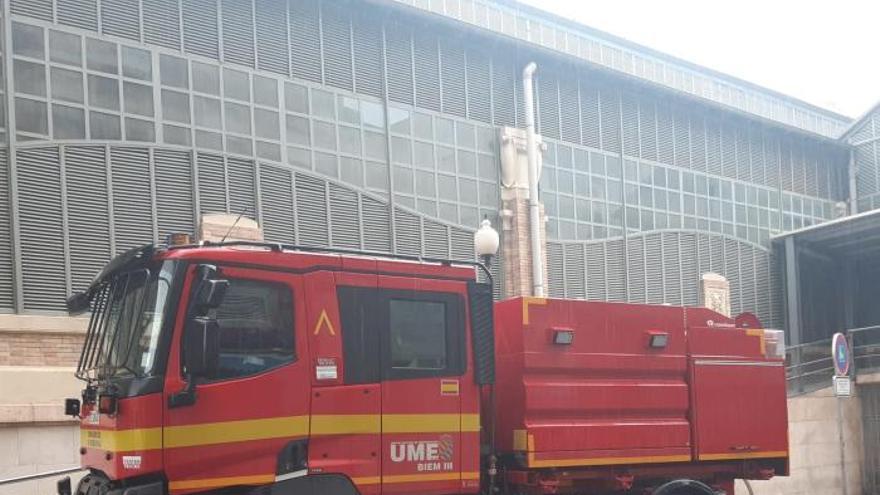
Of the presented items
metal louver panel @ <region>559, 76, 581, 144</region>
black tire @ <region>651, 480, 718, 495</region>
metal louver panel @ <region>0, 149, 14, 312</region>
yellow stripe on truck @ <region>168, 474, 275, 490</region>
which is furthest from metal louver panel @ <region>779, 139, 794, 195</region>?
yellow stripe on truck @ <region>168, 474, 275, 490</region>

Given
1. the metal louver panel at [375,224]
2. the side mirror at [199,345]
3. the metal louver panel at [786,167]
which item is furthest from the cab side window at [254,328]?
the metal louver panel at [786,167]

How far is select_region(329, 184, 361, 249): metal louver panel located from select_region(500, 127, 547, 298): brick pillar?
3.54 m

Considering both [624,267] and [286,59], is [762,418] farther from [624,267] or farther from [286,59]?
[624,267]

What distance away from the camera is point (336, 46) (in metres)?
15.8

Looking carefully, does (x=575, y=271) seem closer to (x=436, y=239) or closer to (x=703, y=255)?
(x=436, y=239)

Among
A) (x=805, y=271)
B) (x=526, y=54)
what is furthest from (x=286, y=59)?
(x=805, y=271)

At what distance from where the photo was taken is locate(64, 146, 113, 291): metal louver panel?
12.2 meters

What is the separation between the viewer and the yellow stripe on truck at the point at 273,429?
5.91m

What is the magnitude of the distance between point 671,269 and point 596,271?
266 centimetres

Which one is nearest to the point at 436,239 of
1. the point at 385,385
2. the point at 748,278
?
the point at 385,385

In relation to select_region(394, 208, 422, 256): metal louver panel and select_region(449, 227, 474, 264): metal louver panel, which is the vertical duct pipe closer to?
select_region(449, 227, 474, 264): metal louver panel

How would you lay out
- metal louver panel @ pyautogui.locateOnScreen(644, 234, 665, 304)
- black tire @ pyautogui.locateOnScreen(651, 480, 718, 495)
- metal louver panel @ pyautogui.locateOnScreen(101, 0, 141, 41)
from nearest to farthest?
black tire @ pyautogui.locateOnScreen(651, 480, 718, 495) → metal louver panel @ pyautogui.locateOnScreen(101, 0, 141, 41) → metal louver panel @ pyautogui.locateOnScreen(644, 234, 665, 304)

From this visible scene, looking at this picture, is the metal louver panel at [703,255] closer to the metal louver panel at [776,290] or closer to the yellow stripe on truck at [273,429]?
the metal louver panel at [776,290]

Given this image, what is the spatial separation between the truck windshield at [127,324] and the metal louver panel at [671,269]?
16.3m
